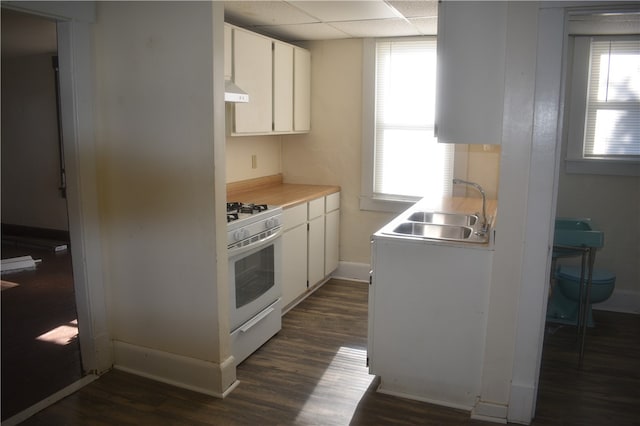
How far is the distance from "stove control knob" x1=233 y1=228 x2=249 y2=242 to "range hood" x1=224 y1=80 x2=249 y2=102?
2.47 feet

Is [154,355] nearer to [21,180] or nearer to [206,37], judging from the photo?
[206,37]

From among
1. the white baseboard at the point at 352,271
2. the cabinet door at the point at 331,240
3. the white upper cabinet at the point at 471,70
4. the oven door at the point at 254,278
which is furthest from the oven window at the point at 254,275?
the white baseboard at the point at 352,271

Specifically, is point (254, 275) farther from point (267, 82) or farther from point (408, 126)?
point (408, 126)

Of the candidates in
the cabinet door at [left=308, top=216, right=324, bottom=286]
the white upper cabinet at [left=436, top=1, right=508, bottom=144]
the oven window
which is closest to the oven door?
the oven window

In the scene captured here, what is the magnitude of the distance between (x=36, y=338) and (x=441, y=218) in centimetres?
285

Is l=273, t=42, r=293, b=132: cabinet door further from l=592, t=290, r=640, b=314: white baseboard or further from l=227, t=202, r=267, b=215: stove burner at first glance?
l=592, t=290, r=640, b=314: white baseboard

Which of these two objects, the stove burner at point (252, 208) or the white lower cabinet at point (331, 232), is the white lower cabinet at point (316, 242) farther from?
the stove burner at point (252, 208)

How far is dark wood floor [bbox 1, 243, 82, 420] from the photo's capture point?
2.78m

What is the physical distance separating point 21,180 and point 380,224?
4.66m

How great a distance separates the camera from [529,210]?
2340mm

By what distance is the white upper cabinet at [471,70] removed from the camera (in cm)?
232

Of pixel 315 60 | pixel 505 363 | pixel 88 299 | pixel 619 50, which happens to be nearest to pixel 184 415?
pixel 88 299

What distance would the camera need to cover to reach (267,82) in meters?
3.88

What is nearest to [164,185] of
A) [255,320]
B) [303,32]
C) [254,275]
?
[254,275]
